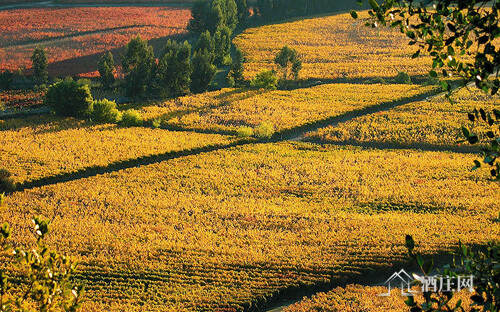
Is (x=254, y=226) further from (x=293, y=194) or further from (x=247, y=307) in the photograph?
(x=247, y=307)

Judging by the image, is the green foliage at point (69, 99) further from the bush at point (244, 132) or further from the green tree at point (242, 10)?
the green tree at point (242, 10)

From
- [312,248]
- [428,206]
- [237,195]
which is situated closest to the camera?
[312,248]

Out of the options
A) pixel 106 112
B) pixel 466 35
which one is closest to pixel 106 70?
pixel 106 112

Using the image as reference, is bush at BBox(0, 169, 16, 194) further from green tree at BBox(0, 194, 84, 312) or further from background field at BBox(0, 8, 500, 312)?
green tree at BBox(0, 194, 84, 312)

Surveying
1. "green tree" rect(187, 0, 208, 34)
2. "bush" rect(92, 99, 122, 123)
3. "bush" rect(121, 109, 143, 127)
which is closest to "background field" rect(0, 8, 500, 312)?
"bush" rect(121, 109, 143, 127)

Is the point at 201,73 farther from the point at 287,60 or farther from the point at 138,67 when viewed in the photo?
the point at 287,60

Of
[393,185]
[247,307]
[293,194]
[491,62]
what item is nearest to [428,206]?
[393,185]

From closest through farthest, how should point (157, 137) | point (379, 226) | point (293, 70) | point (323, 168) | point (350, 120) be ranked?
1. point (379, 226)
2. point (323, 168)
3. point (157, 137)
4. point (350, 120)
5. point (293, 70)

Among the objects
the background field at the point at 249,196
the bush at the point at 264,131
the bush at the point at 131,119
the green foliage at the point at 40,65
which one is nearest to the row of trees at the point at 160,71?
the background field at the point at 249,196
